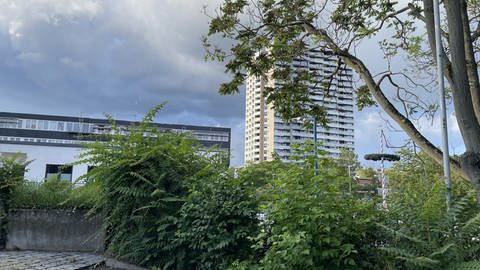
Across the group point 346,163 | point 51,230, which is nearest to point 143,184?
point 51,230

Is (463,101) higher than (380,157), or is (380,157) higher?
(380,157)

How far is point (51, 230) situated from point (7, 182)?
1406mm

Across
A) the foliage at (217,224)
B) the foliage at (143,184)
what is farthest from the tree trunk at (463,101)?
the foliage at (143,184)

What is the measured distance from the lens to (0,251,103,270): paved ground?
6133 mm

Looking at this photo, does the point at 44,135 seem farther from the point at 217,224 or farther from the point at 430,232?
the point at 430,232

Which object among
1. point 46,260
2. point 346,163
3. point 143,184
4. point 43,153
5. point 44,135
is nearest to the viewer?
point 143,184

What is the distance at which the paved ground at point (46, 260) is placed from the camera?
6133 millimetres

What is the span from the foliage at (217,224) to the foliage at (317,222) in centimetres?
57

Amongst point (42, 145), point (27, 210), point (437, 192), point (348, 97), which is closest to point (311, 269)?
point (437, 192)

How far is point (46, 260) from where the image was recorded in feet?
21.9

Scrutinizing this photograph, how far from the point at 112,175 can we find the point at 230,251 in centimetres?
244

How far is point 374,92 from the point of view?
22.4 feet

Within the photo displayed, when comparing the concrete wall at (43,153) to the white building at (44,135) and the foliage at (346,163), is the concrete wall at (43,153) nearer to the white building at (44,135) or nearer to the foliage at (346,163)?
the white building at (44,135)

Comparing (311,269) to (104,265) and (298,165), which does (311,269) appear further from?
(104,265)
